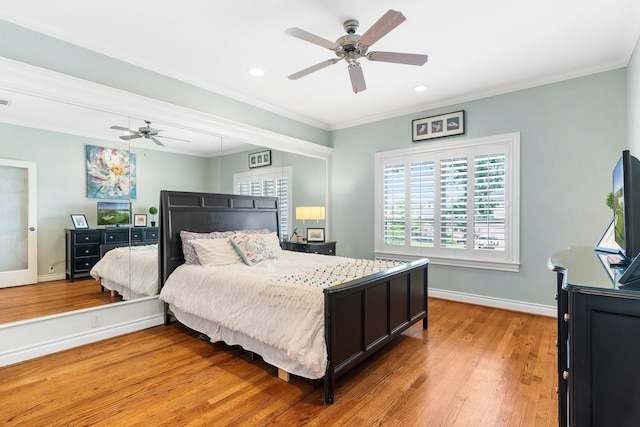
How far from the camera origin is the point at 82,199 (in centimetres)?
301

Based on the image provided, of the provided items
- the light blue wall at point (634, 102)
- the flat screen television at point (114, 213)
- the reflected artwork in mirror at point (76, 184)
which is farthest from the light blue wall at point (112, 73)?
the light blue wall at point (634, 102)

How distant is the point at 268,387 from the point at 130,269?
6.67ft

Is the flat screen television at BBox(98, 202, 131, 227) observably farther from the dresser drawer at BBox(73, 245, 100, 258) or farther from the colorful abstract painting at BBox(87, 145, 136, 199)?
the dresser drawer at BBox(73, 245, 100, 258)

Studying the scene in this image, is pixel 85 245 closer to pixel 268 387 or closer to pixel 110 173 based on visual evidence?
pixel 110 173

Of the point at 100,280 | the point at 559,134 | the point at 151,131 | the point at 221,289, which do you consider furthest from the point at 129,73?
the point at 559,134

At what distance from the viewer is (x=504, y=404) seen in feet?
6.84

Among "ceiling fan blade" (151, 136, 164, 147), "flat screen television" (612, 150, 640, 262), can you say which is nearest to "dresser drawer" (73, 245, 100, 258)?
"ceiling fan blade" (151, 136, 164, 147)

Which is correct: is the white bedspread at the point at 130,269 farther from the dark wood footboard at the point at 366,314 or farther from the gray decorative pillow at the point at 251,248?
the dark wood footboard at the point at 366,314

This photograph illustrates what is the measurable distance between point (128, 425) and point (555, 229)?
442 cm

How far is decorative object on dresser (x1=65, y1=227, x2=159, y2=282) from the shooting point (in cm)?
294

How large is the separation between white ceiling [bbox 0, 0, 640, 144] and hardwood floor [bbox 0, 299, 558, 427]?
2796 millimetres

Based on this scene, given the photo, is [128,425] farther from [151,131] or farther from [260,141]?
[260,141]

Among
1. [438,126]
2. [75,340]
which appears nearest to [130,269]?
[75,340]

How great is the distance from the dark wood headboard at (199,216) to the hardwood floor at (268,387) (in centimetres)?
88
